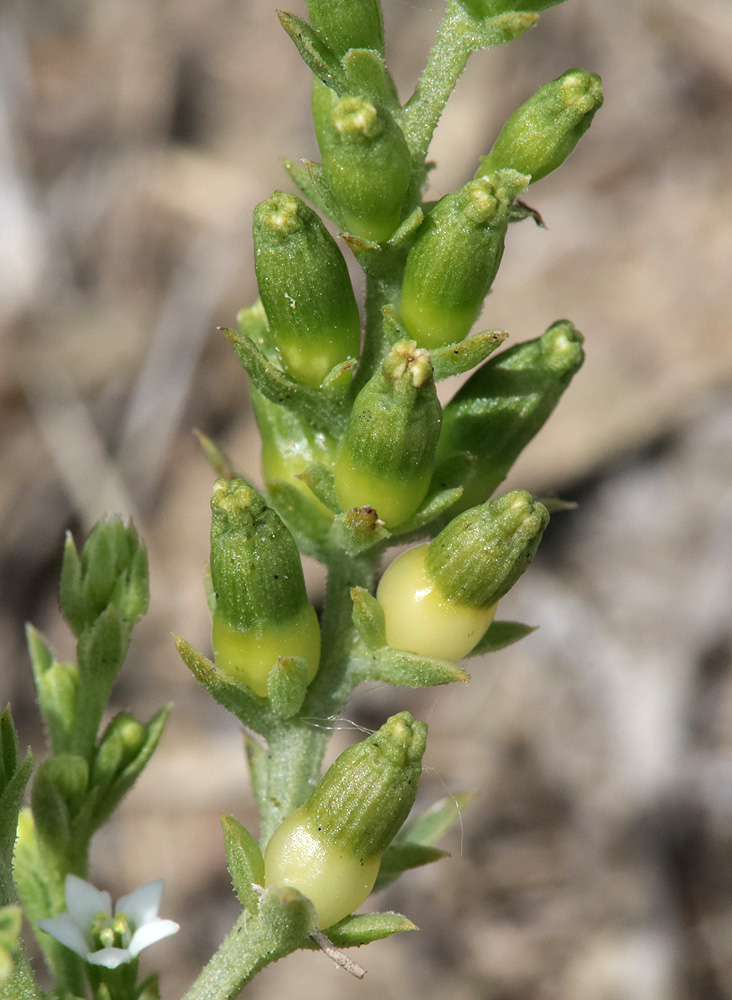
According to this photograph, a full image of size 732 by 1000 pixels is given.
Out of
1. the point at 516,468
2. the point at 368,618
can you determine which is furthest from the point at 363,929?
the point at 516,468

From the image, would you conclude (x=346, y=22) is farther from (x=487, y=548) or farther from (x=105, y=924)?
(x=105, y=924)

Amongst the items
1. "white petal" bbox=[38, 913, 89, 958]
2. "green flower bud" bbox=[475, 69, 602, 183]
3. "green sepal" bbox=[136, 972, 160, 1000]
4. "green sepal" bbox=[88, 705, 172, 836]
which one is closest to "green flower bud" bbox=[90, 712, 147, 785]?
"green sepal" bbox=[88, 705, 172, 836]

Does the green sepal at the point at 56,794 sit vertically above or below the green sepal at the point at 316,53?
below

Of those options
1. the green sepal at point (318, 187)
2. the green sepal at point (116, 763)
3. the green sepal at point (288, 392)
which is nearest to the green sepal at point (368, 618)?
the green sepal at point (288, 392)

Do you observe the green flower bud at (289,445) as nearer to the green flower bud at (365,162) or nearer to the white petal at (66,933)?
the green flower bud at (365,162)

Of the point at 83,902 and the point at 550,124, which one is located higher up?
the point at 550,124

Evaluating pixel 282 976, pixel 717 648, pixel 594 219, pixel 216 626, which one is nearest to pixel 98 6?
pixel 594 219
